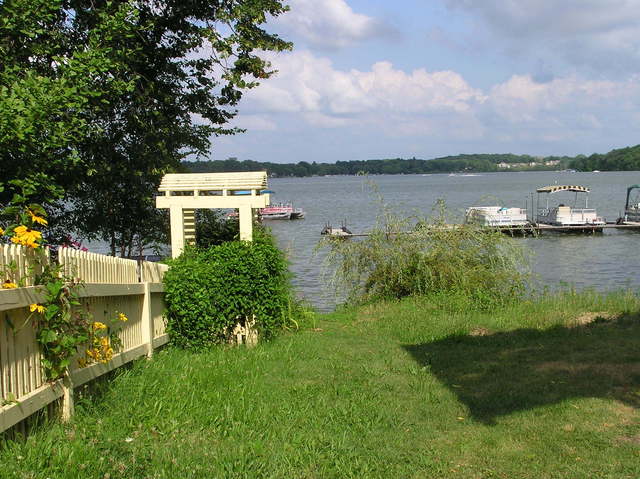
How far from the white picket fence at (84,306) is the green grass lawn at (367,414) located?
0.71 feet

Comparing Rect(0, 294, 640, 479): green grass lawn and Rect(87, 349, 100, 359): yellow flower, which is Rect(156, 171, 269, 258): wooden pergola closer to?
Rect(0, 294, 640, 479): green grass lawn

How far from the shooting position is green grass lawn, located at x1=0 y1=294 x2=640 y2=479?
4.68 m

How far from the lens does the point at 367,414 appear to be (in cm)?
598

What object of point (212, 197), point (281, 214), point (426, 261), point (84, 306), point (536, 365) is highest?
point (212, 197)

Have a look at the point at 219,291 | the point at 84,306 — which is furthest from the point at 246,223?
the point at 84,306

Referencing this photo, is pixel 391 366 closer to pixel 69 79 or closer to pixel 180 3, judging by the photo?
pixel 69 79

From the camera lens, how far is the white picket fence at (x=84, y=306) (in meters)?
4.53

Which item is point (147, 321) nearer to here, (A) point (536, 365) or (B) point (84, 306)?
(B) point (84, 306)

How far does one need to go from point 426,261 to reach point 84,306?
8607 millimetres

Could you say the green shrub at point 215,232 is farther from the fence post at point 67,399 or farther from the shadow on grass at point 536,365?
the fence post at point 67,399

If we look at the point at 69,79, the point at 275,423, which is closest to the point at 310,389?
the point at 275,423

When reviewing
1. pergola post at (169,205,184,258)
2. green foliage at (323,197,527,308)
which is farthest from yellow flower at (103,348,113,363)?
green foliage at (323,197,527,308)

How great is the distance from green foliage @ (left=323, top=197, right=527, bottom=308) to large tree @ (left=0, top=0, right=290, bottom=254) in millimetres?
3944

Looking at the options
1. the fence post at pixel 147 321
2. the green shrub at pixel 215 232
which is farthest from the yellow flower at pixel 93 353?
the green shrub at pixel 215 232
